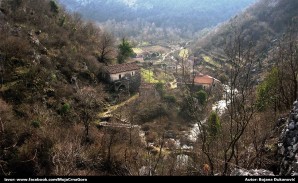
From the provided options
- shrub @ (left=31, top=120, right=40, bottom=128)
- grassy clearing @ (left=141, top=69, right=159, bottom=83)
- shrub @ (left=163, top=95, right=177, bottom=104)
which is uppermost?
grassy clearing @ (left=141, top=69, right=159, bottom=83)

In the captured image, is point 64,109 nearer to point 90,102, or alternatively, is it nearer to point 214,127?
point 90,102

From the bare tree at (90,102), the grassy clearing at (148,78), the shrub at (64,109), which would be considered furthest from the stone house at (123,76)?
the shrub at (64,109)

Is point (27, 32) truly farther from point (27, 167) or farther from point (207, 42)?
point (207, 42)

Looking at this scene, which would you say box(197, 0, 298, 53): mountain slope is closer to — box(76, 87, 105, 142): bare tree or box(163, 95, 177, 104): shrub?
box(163, 95, 177, 104): shrub

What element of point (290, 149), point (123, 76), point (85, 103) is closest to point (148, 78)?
point (123, 76)

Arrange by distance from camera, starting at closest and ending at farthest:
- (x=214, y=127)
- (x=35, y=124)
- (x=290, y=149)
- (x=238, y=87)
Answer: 1. (x=290, y=149)
2. (x=238, y=87)
3. (x=214, y=127)
4. (x=35, y=124)

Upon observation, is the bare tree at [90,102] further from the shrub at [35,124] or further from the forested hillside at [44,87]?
the shrub at [35,124]

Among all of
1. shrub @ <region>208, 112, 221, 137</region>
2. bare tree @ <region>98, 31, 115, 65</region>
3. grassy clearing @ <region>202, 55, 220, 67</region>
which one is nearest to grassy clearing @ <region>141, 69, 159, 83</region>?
bare tree @ <region>98, 31, 115, 65</region>

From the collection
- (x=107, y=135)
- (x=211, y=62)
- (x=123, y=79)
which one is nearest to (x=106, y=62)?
(x=123, y=79)
